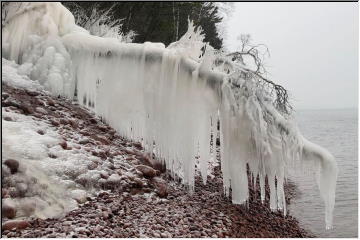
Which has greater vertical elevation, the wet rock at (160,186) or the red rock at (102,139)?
the red rock at (102,139)

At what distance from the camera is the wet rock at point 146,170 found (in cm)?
587

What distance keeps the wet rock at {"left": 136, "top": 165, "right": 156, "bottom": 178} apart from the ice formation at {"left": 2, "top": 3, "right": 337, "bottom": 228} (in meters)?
0.33

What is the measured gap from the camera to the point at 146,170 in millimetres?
5902

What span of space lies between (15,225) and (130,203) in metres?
1.48

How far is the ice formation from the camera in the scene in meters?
5.71

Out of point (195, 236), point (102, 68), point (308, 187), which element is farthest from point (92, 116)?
point (308, 187)

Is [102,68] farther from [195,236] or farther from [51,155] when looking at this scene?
[195,236]

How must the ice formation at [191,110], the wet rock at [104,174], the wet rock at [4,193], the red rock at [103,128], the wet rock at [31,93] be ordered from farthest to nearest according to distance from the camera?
1. the red rock at [103,128]
2. the wet rock at [31,93]
3. the ice formation at [191,110]
4. the wet rock at [104,174]
5. the wet rock at [4,193]

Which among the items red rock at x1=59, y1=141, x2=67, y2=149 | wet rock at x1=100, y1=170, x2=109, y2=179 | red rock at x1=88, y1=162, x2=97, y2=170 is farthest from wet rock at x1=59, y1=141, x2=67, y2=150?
wet rock at x1=100, y1=170, x2=109, y2=179

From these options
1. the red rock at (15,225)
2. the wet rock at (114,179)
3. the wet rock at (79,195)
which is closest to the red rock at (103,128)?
the wet rock at (114,179)

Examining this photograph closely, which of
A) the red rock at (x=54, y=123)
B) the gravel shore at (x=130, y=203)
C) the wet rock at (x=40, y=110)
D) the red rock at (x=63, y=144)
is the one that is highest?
the wet rock at (x=40, y=110)

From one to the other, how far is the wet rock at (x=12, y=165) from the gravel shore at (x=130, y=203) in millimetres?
289

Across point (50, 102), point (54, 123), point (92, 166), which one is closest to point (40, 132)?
point (54, 123)

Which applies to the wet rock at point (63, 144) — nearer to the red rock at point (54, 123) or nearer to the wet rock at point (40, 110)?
the red rock at point (54, 123)
